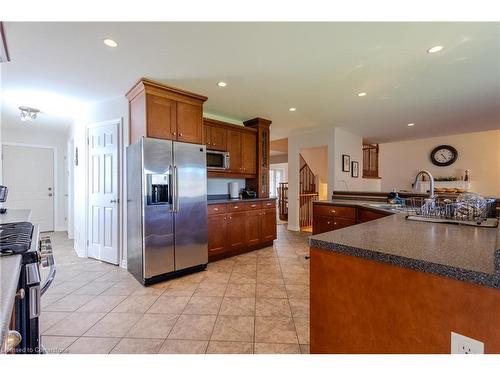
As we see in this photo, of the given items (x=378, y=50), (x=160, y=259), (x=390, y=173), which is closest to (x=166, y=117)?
(x=160, y=259)

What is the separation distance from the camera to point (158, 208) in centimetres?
270

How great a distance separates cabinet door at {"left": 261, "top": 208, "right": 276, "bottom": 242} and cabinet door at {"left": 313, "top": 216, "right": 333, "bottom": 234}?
0.88 m

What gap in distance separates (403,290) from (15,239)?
1.75m

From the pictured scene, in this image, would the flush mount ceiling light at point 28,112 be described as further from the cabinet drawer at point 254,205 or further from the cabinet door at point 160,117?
the cabinet drawer at point 254,205

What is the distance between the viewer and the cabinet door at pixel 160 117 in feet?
9.07

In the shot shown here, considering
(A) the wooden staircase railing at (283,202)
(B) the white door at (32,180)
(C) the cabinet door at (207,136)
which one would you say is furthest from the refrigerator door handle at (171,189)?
(A) the wooden staircase railing at (283,202)

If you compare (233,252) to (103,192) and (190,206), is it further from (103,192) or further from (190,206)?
(103,192)

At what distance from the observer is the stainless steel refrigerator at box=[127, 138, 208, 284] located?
2.62m

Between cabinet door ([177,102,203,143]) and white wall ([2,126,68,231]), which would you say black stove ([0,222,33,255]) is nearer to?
cabinet door ([177,102,203,143])

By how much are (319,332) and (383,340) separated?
290mm

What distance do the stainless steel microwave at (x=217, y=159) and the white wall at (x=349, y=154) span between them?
2550mm

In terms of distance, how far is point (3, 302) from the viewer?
1.88 feet

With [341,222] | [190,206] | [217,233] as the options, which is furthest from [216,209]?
[341,222]
